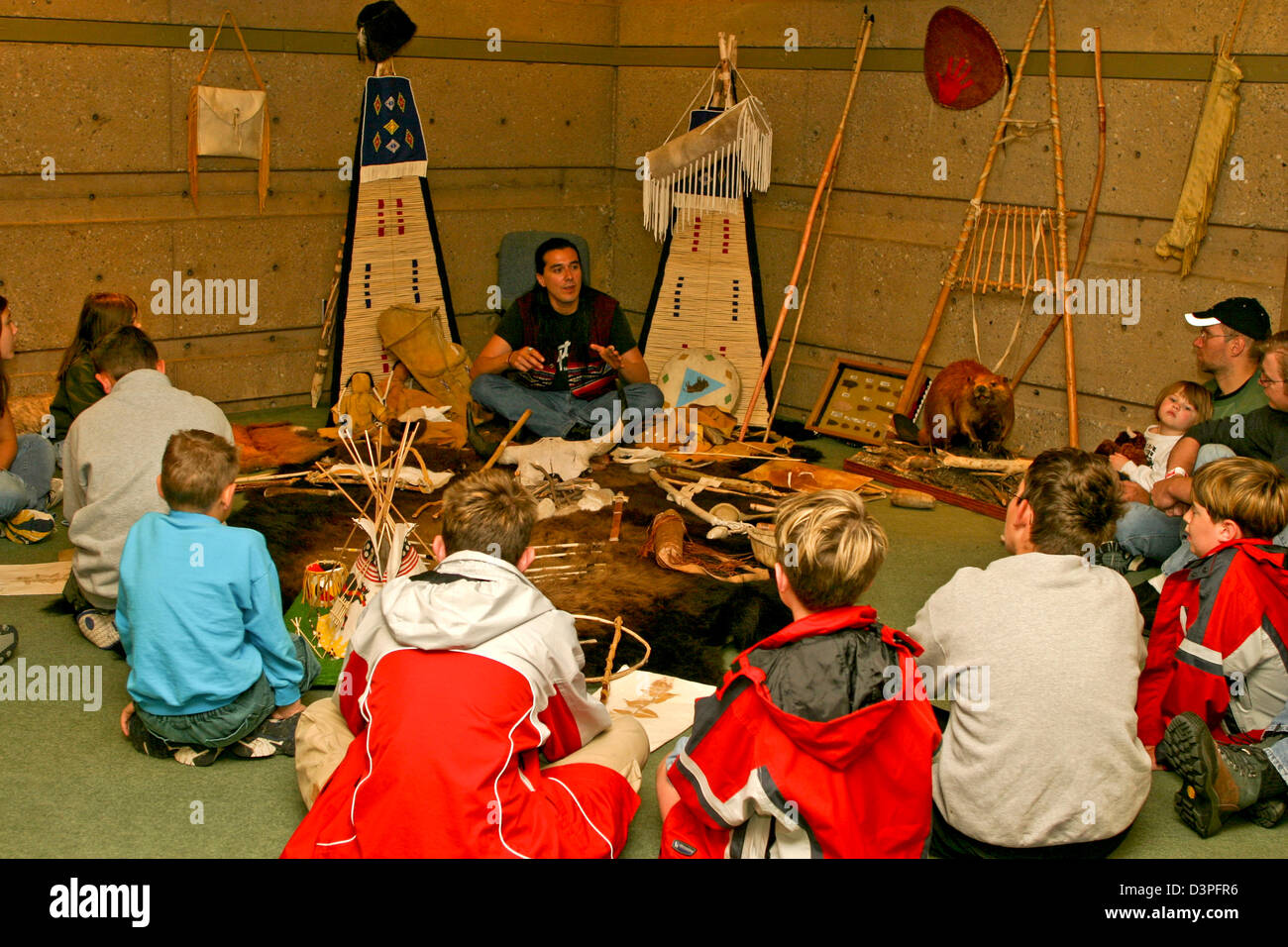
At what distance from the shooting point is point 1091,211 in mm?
5941

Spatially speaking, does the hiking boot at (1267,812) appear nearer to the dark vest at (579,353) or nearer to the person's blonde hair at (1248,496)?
the person's blonde hair at (1248,496)

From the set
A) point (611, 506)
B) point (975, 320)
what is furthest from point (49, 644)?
point (975, 320)

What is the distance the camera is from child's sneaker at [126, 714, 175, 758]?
3264 millimetres

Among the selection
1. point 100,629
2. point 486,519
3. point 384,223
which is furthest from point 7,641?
point 384,223

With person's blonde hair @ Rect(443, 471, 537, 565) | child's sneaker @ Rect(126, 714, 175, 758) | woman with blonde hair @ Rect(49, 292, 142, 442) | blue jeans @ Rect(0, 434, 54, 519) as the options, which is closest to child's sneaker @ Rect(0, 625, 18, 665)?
child's sneaker @ Rect(126, 714, 175, 758)

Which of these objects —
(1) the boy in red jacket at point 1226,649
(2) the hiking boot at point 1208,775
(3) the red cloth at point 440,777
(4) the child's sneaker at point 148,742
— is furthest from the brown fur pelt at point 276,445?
(2) the hiking boot at point 1208,775

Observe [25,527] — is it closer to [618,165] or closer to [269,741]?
[269,741]

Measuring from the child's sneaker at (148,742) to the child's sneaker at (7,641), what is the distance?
660mm

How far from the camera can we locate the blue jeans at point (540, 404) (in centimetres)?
603

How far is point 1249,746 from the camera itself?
318cm

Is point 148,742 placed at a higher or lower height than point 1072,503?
lower

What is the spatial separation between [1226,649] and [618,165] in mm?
5542

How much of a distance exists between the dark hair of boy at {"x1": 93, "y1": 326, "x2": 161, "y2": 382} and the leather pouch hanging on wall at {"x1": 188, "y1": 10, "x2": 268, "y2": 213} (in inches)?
92.9

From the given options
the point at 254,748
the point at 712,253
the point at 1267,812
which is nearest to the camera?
the point at 1267,812
